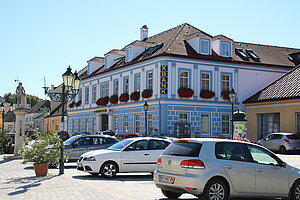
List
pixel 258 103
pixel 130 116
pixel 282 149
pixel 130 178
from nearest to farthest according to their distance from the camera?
pixel 130 178, pixel 282 149, pixel 258 103, pixel 130 116

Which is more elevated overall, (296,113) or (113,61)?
(113,61)

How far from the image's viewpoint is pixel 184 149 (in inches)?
409

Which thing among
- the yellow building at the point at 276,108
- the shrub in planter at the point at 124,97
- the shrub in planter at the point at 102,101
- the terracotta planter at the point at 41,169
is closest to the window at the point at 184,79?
the yellow building at the point at 276,108

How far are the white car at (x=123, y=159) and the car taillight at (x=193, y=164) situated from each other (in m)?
6.35

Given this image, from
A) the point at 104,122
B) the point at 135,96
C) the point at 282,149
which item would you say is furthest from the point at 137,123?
the point at 282,149

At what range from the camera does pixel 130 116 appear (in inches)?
1551

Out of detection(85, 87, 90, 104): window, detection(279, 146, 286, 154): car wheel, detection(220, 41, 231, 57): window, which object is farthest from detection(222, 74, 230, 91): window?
detection(85, 87, 90, 104): window

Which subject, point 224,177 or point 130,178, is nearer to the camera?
point 224,177

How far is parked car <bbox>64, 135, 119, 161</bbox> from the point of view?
820 inches

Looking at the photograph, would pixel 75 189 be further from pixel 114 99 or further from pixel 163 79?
pixel 114 99

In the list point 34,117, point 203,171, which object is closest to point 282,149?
point 203,171

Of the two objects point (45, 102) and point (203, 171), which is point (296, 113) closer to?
point (203, 171)

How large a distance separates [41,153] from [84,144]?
6006 mm

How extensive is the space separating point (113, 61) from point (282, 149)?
838 inches
